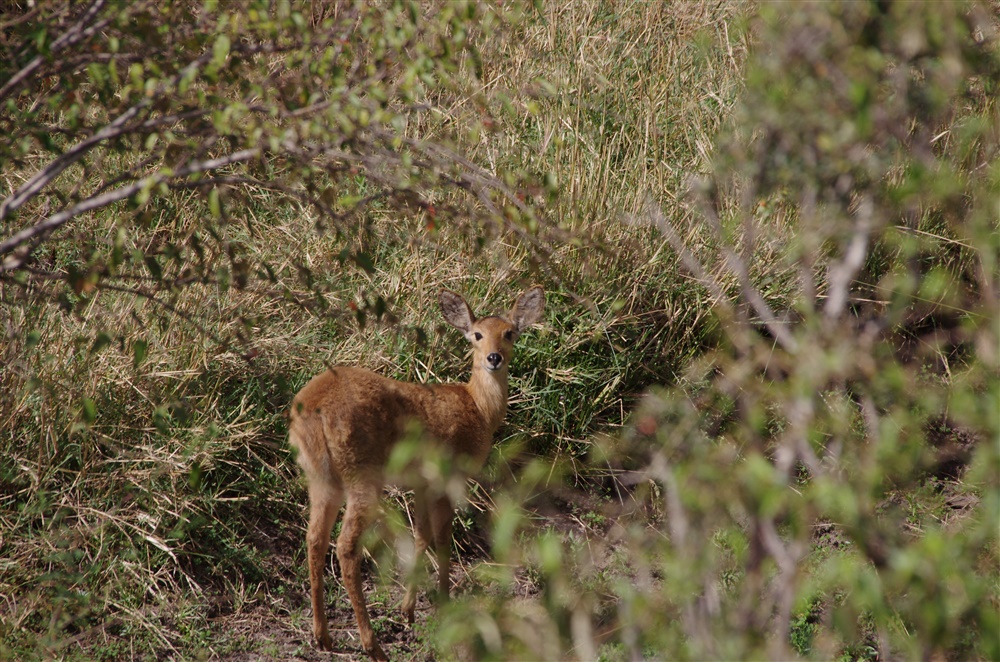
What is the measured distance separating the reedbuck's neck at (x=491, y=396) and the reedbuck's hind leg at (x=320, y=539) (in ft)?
3.67

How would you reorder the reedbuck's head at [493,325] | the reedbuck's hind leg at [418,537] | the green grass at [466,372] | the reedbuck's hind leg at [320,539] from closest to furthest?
the green grass at [466,372]
the reedbuck's hind leg at [320,539]
the reedbuck's hind leg at [418,537]
the reedbuck's head at [493,325]

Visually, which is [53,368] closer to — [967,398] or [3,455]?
[3,455]

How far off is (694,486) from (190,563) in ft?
12.2

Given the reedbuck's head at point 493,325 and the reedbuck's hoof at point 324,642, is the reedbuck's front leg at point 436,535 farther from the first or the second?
the reedbuck's head at point 493,325

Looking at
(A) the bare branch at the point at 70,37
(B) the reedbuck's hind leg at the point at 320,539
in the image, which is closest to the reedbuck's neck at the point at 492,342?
(B) the reedbuck's hind leg at the point at 320,539

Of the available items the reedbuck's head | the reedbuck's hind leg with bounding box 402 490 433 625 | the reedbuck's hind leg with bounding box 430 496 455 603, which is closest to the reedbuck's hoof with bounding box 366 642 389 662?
the reedbuck's hind leg with bounding box 402 490 433 625

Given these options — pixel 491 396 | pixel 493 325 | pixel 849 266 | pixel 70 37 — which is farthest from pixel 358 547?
pixel 849 266

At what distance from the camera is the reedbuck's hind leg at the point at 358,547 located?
17.5 ft

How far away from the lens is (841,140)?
8.36 ft

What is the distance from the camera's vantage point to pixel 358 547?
5.43 m

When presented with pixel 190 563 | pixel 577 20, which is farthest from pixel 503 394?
pixel 577 20

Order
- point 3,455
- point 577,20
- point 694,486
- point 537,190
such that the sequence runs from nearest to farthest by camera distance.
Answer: point 694,486 → point 537,190 → point 3,455 → point 577,20

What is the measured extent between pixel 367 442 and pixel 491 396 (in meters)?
1.00

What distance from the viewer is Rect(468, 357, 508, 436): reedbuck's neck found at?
627 centimetres
